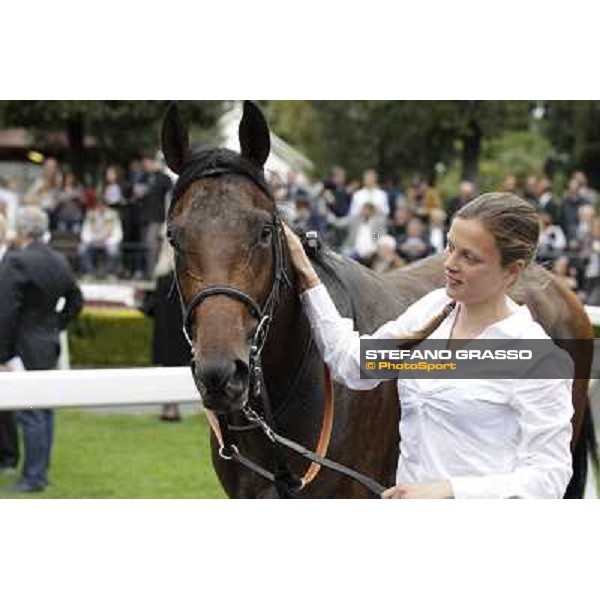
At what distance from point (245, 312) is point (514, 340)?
0.69 metres

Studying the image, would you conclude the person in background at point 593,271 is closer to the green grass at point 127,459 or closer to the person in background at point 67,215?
the green grass at point 127,459

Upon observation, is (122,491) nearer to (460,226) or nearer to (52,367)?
(52,367)

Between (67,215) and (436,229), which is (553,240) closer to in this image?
(436,229)

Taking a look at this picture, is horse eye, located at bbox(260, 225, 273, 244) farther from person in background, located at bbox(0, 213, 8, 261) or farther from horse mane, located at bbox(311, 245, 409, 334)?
person in background, located at bbox(0, 213, 8, 261)

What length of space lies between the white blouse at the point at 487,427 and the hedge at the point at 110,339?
9.75 metres

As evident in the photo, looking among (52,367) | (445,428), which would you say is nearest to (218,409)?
(445,428)

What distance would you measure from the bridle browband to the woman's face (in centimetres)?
58

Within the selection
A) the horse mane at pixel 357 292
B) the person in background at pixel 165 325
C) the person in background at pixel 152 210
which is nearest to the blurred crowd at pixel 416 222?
the person in background at pixel 165 325

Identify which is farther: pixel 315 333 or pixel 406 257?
pixel 406 257

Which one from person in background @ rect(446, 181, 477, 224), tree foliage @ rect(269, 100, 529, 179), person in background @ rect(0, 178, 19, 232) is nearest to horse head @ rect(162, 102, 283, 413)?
person in background @ rect(446, 181, 477, 224)

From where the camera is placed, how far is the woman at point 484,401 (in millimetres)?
2266

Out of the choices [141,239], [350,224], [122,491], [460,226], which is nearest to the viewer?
[460,226]
